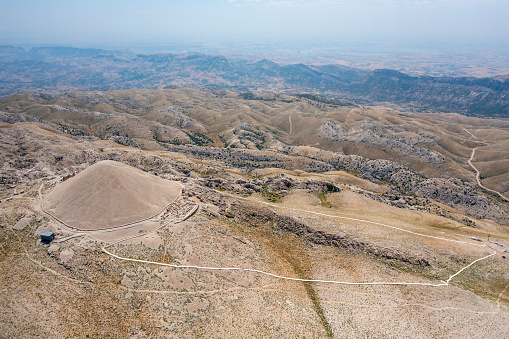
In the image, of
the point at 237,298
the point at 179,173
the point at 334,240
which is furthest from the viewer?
the point at 179,173

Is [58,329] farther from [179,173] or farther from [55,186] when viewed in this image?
[179,173]

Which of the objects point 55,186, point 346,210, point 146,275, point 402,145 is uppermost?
point 55,186

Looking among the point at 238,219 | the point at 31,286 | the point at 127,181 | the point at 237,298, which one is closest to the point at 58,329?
the point at 31,286

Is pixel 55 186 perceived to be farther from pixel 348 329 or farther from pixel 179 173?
pixel 348 329

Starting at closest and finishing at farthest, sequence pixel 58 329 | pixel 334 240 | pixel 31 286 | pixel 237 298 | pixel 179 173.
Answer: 1. pixel 58 329
2. pixel 31 286
3. pixel 237 298
4. pixel 334 240
5. pixel 179 173

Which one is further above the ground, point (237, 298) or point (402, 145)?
point (237, 298)

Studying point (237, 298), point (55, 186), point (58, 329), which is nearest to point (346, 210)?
point (237, 298)

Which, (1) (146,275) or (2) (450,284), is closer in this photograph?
(1) (146,275)
